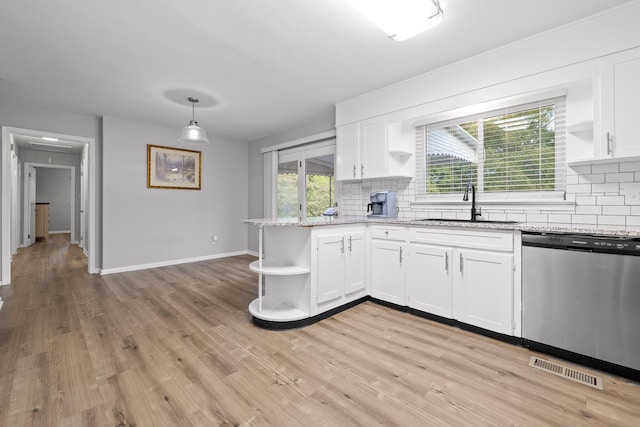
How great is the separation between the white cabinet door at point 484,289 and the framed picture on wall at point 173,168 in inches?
190

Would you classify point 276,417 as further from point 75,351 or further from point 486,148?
point 486,148

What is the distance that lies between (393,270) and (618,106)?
84.0 inches

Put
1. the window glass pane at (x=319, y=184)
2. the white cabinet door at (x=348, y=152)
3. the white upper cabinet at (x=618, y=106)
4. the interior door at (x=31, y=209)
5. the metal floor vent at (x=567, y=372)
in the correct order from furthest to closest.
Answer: the interior door at (x=31, y=209) → the window glass pane at (x=319, y=184) → the white cabinet door at (x=348, y=152) → the white upper cabinet at (x=618, y=106) → the metal floor vent at (x=567, y=372)

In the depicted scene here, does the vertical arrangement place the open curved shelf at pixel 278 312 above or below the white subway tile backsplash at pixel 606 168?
below

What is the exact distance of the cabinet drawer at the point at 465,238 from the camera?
7.45ft

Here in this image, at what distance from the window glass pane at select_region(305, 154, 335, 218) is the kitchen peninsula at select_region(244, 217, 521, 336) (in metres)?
1.62

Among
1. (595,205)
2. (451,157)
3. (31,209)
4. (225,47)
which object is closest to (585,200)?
(595,205)

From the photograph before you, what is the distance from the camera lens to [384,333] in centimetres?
245

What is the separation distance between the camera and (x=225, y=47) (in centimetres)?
263

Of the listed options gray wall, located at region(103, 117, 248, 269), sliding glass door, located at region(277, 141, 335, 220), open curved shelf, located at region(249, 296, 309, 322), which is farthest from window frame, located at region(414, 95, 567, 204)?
gray wall, located at region(103, 117, 248, 269)

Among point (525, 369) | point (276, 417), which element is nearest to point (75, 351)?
point (276, 417)

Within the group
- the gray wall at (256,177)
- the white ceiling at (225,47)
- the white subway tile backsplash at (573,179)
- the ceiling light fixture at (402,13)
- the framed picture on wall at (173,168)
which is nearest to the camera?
the ceiling light fixture at (402,13)

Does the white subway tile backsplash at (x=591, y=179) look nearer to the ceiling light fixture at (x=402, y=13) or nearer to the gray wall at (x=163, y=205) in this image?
the ceiling light fixture at (x=402, y=13)

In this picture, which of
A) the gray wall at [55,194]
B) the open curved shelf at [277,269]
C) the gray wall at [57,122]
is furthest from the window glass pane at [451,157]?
the gray wall at [55,194]
